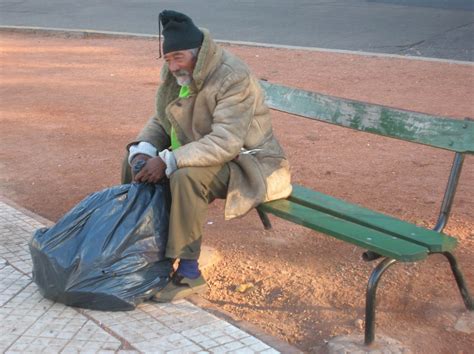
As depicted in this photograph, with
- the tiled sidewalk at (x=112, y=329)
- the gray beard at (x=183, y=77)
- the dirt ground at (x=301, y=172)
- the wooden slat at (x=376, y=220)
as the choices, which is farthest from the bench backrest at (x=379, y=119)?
the tiled sidewalk at (x=112, y=329)

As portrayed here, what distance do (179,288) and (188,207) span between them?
1.50 feet

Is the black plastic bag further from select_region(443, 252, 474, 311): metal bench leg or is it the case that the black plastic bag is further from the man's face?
select_region(443, 252, 474, 311): metal bench leg

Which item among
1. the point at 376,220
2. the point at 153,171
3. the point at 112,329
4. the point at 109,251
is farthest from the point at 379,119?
the point at 112,329

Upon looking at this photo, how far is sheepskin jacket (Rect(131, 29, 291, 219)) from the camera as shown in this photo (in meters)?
3.73

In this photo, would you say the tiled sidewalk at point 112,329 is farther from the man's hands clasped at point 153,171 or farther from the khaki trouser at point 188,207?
the man's hands clasped at point 153,171

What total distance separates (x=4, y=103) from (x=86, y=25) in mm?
6894

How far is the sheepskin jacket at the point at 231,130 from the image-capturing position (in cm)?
373

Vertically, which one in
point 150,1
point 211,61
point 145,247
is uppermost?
point 211,61

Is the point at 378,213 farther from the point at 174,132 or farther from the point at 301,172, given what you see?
the point at 301,172

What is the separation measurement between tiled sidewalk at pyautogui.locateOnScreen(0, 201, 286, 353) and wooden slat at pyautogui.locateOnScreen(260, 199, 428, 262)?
593mm

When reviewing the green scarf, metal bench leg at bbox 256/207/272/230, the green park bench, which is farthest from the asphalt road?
the green scarf

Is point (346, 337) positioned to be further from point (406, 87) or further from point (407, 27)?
point (407, 27)

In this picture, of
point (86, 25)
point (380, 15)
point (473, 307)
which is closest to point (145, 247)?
point (473, 307)

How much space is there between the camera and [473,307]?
145 inches
